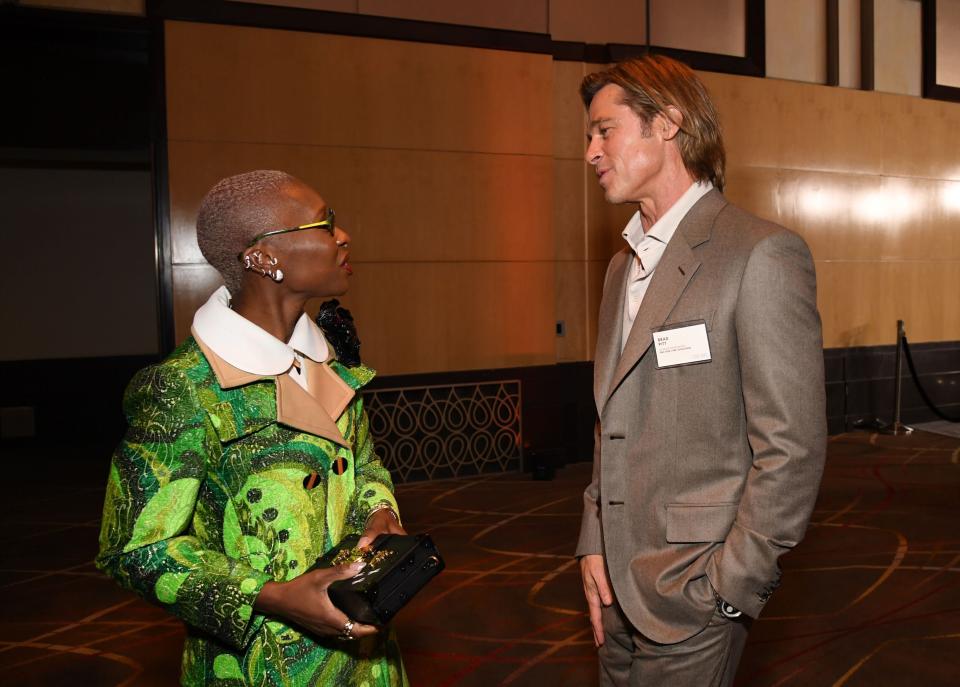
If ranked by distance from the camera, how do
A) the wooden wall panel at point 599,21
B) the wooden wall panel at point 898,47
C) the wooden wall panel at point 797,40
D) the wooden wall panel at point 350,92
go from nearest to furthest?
1. the wooden wall panel at point 350,92
2. the wooden wall panel at point 599,21
3. the wooden wall panel at point 797,40
4. the wooden wall panel at point 898,47

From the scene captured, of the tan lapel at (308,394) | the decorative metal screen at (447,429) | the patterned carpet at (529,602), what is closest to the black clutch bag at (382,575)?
the tan lapel at (308,394)

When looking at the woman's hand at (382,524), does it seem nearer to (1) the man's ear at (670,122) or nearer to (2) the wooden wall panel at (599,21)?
(1) the man's ear at (670,122)

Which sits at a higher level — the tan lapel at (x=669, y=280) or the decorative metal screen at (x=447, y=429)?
the tan lapel at (x=669, y=280)

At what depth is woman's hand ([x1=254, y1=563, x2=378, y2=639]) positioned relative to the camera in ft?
4.52

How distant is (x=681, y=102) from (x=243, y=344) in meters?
1.04

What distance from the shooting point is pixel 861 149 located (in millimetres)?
9305

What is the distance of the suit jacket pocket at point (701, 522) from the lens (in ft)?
5.68

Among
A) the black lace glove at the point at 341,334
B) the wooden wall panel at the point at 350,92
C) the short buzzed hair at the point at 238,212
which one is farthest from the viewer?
the wooden wall panel at the point at 350,92

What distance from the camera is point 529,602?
14.1ft

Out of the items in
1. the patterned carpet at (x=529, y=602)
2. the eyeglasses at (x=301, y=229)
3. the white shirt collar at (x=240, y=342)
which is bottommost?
the patterned carpet at (x=529, y=602)

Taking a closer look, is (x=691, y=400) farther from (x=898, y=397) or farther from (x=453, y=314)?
(x=898, y=397)

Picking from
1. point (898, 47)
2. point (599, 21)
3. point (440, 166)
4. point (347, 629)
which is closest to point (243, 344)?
point (347, 629)

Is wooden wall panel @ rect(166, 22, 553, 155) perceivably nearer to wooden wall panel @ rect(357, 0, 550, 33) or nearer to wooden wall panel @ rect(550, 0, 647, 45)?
wooden wall panel @ rect(357, 0, 550, 33)

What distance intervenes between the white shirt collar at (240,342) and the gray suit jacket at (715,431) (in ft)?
2.34
